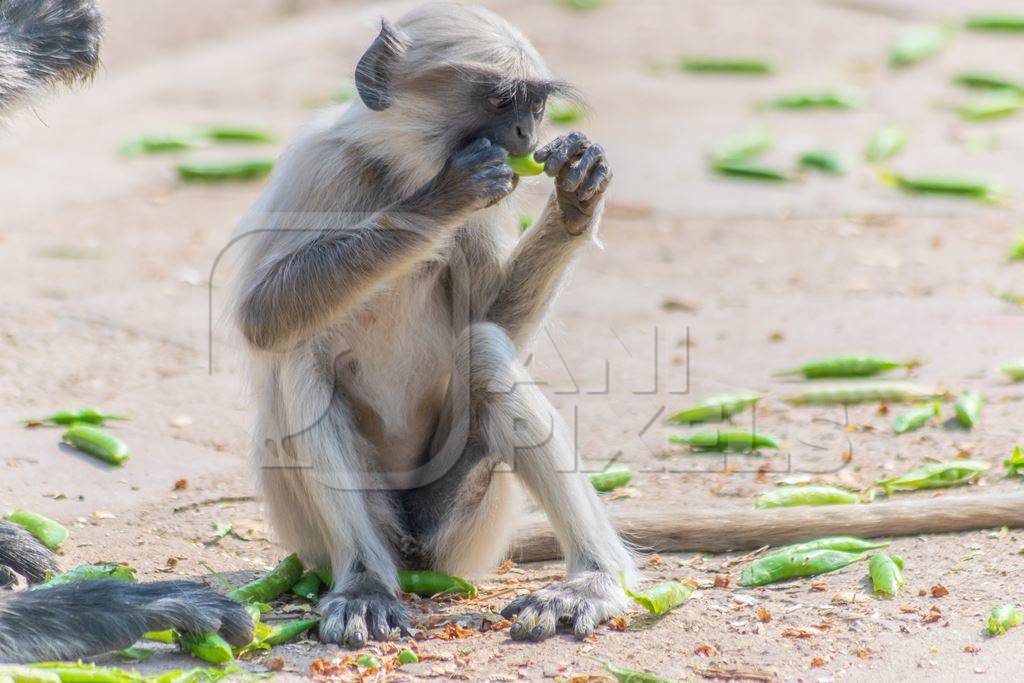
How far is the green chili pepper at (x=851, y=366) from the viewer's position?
6504 millimetres

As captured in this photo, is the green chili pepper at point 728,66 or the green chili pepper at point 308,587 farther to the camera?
the green chili pepper at point 728,66

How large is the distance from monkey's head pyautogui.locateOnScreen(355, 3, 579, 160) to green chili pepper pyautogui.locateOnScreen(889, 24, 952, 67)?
8953 millimetres

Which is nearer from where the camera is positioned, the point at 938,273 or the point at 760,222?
the point at 938,273

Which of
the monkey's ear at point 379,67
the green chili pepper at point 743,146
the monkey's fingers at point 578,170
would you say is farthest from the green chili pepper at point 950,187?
the monkey's ear at point 379,67

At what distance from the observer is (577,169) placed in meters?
4.42

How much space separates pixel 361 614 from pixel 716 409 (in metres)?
2.46

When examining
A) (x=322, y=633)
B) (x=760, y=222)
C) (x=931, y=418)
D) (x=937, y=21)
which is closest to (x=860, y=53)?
(x=937, y=21)

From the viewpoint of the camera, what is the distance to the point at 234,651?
156 inches

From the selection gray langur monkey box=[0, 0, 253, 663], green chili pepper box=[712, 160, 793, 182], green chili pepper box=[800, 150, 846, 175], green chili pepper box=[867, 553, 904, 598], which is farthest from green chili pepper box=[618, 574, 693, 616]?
green chili pepper box=[800, 150, 846, 175]

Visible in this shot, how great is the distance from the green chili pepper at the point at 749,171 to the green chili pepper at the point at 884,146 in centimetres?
70

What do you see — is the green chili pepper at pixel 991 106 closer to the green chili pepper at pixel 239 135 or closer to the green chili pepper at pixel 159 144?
the green chili pepper at pixel 239 135

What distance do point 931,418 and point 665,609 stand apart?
2.15 meters

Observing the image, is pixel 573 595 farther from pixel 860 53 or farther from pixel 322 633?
pixel 860 53

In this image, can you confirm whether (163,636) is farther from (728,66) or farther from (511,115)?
(728,66)
